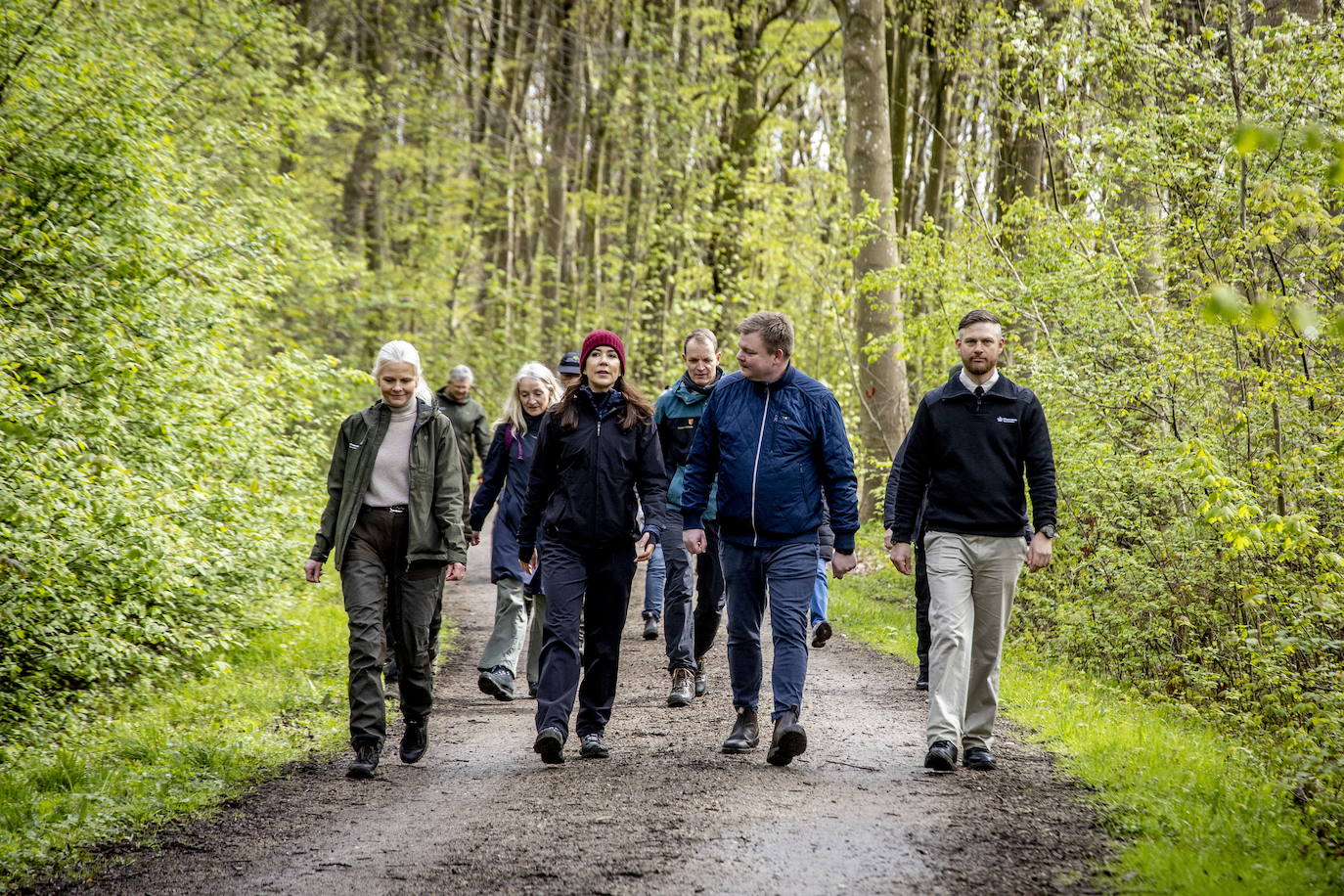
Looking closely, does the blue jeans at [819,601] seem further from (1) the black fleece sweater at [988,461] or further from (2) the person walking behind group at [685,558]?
(1) the black fleece sweater at [988,461]

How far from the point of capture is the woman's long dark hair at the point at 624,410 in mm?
6344

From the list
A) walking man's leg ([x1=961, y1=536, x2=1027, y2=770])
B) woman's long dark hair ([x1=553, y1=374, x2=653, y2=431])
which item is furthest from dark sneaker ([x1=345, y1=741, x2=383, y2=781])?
walking man's leg ([x1=961, y1=536, x2=1027, y2=770])

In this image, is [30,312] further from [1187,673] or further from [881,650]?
[1187,673]

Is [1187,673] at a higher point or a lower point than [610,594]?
lower

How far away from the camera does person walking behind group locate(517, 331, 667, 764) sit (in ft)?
20.5

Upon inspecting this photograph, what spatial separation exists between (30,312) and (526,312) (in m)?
23.7

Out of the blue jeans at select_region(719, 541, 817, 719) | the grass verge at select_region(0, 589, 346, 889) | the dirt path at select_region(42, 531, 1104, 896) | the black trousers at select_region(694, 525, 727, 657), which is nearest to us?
the dirt path at select_region(42, 531, 1104, 896)

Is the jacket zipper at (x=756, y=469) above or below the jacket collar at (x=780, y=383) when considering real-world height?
below

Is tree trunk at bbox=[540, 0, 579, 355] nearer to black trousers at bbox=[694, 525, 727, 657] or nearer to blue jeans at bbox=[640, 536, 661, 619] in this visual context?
blue jeans at bbox=[640, 536, 661, 619]

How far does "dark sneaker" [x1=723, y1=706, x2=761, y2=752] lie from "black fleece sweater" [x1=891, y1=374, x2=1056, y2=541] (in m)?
1.47

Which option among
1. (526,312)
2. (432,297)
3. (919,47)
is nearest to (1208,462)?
(919,47)

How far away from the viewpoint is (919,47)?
2103 centimetres

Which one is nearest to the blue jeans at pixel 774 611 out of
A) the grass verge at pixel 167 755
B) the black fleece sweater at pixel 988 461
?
the black fleece sweater at pixel 988 461

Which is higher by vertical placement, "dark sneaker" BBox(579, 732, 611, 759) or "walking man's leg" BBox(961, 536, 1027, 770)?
"walking man's leg" BBox(961, 536, 1027, 770)
